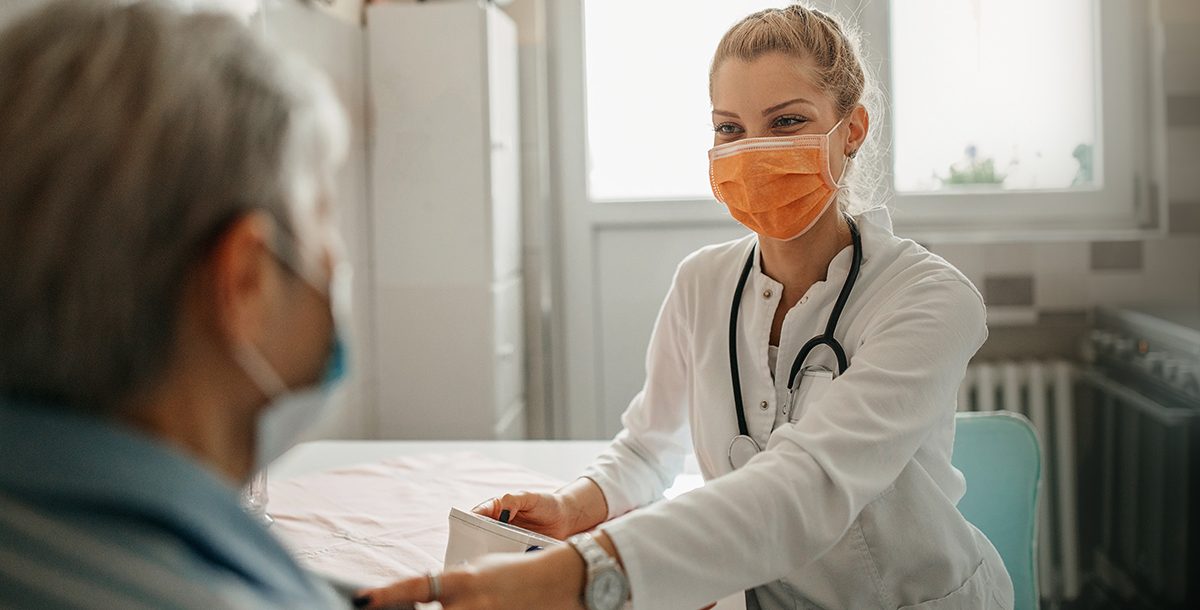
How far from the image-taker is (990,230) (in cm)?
323

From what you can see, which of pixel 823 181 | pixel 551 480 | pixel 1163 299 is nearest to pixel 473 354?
pixel 551 480

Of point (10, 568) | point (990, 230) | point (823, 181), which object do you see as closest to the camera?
point (10, 568)

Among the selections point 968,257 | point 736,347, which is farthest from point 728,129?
point 968,257

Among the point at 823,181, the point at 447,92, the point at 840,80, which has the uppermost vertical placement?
the point at 447,92

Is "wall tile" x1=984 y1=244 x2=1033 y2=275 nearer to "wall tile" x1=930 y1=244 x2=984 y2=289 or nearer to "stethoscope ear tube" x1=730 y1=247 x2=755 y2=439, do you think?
"wall tile" x1=930 y1=244 x2=984 y2=289

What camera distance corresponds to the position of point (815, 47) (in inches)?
54.5

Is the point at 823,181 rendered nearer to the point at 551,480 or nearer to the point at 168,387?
the point at 551,480

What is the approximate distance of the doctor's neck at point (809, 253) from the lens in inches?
56.1

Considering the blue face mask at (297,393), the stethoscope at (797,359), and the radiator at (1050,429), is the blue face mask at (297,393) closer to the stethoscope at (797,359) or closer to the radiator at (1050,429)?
the stethoscope at (797,359)

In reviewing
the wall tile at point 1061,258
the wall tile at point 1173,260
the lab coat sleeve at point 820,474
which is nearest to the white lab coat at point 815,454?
the lab coat sleeve at point 820,474

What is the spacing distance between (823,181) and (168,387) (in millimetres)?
1021

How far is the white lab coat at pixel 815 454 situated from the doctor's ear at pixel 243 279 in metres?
0.46

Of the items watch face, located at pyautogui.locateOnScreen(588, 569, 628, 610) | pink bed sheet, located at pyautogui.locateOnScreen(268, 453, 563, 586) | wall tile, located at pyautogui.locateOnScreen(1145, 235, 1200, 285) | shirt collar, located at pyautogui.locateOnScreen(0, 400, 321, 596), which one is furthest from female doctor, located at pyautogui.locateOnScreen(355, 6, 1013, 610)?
wall tile, located at pyautogui.locateOnScreen(1145, 235, 1200, 285)

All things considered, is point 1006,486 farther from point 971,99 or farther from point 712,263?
point 971,99
